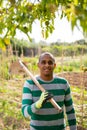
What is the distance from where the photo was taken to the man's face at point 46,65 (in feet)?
9.05

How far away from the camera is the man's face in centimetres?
276

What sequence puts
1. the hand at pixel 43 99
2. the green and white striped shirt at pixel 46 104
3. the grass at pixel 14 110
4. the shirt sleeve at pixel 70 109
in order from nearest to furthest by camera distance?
the hand at pixel 43 99
the green and white striped shirt at pixel 46 104
the shirt sleeve at pixel 70 109
the grass at pixel 14 110

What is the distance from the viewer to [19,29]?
8.12ft

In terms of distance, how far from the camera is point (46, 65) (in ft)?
9.06

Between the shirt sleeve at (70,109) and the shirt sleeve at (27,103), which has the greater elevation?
the shirt sleeve at (27,103)

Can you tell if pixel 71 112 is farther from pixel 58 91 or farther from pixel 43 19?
pixel 43 19

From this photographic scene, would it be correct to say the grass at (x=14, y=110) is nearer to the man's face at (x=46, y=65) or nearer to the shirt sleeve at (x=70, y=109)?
the shirt sleeve at (x=70, y=109)

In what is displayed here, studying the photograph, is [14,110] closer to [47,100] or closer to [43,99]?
[47,100]

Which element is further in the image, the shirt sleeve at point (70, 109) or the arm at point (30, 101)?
the shirt sleeve at point (70, 109)

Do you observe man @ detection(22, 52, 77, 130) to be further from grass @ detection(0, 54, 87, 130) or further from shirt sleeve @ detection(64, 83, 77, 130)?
grass @ detection(0, 54, 87, 130)

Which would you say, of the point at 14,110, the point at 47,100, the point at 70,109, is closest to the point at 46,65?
the point at 47,100

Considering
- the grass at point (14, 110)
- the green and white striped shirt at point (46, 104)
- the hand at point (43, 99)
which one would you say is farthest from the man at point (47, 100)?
the grass at point (14, 110)

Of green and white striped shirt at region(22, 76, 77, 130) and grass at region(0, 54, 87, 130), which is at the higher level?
green and white striped shirt at region(22, 76, 77, 130)

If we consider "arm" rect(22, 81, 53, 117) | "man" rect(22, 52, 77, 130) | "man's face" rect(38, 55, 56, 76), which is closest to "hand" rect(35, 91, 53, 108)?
"arm" rect(22, 81, 53, 117)
